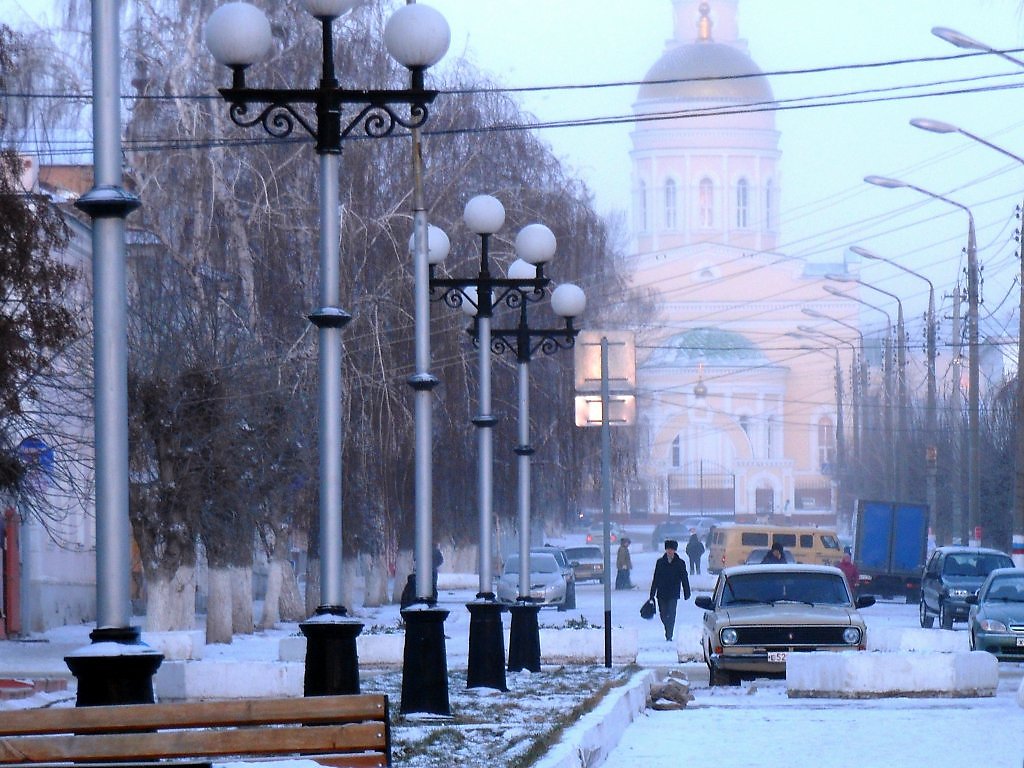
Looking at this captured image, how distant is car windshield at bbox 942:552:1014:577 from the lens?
37.5m

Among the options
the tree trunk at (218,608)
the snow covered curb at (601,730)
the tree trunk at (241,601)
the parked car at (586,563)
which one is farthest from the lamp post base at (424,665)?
the parked car at (586,563)

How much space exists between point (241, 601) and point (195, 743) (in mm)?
27786

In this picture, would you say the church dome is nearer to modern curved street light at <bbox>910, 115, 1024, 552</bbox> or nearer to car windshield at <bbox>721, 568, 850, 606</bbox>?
modern curved street light at <bbox>910, 115, 1024, 552</bbox>

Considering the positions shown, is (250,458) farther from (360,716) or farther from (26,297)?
(360,716)

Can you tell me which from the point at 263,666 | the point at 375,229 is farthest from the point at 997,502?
the point at 263,666

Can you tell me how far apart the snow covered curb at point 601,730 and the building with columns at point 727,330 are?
94.6m

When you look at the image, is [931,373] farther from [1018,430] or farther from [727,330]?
[727,330]

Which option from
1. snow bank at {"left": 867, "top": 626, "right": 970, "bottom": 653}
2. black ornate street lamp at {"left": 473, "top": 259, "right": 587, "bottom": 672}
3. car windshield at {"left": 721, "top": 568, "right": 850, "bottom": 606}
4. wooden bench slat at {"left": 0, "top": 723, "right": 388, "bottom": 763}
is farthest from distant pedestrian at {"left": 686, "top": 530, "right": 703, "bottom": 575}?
wooden bench slat at {"left": 0, "top": 723, "right": 388, "bottom": 763}

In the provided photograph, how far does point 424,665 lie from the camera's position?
616 inches

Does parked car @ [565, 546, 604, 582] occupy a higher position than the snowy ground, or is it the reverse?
the snowy ground

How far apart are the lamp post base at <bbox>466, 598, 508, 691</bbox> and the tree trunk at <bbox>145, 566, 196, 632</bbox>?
41.2ft

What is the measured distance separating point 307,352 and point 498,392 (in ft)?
20.1

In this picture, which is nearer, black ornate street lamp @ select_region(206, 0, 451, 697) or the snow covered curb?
the snow covered curb

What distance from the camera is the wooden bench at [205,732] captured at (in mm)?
8586
